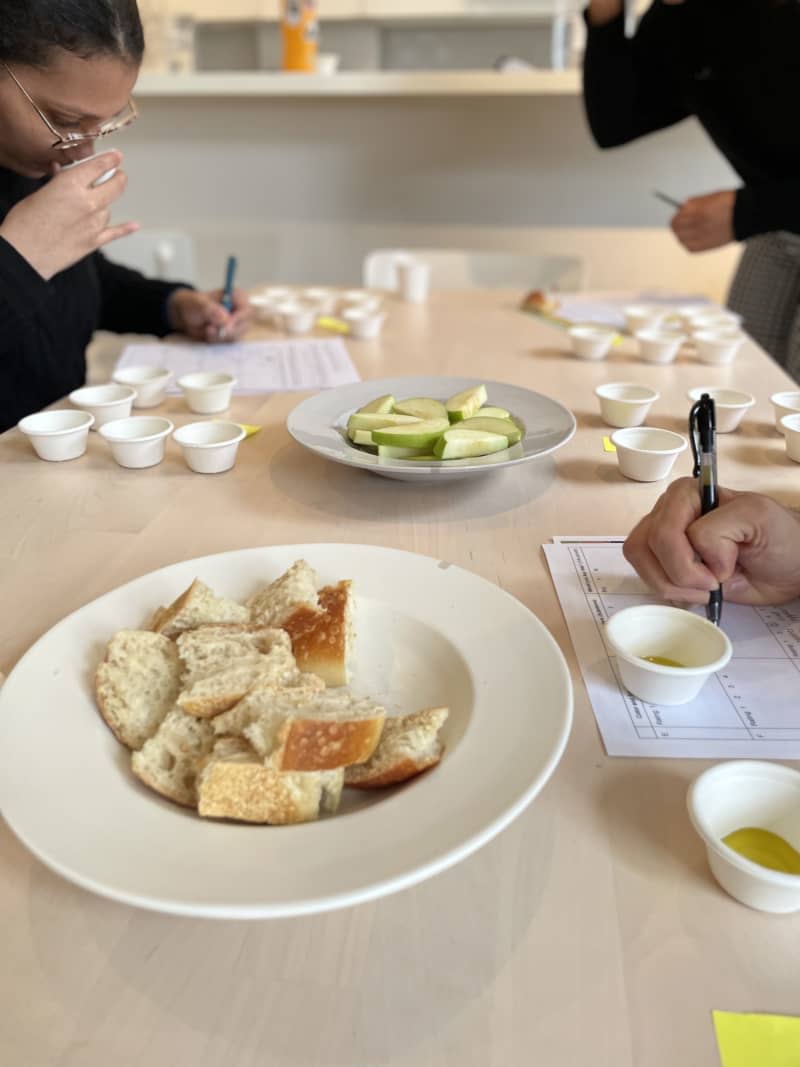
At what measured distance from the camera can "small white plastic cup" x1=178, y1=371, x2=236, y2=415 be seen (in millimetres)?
1121

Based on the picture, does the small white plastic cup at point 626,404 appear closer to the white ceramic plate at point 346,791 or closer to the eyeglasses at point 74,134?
the white ceramic plate at point 346,791

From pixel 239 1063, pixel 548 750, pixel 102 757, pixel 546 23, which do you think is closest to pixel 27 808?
pixel 102 757

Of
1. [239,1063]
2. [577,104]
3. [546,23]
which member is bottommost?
[239,1063]

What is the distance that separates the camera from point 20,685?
0.51 meters

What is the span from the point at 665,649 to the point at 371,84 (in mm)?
2430

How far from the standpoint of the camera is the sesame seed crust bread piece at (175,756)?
46cm

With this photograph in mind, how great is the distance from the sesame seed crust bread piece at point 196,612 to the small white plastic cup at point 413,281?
139 cm

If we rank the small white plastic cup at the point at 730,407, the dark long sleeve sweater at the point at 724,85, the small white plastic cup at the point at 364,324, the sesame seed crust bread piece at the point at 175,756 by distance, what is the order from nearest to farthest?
the sesame seed crust bread piece at the point at 175,756 → the small white plastic cup at the point at 730,407 → the small white plastic cup at the point at 364,324 → the dark long sleeve sweater at the point at 724,85

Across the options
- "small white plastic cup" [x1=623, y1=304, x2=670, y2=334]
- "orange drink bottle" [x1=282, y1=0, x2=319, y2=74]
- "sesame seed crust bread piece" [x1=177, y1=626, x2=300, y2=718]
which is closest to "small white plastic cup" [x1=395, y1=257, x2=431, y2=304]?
"small white plastic cup" [x1=623, y1=304, x2=670, y2=334]

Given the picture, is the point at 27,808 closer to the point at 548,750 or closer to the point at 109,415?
the point at 548,750

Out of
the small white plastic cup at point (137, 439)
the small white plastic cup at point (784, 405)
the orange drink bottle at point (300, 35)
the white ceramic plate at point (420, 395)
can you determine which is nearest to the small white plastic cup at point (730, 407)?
the small white plastic cup at point (784, 405)

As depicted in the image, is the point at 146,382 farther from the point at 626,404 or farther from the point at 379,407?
the point at 626,404

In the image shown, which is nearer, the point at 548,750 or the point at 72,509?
the point at 548,750

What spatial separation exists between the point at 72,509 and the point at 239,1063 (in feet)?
2.12
